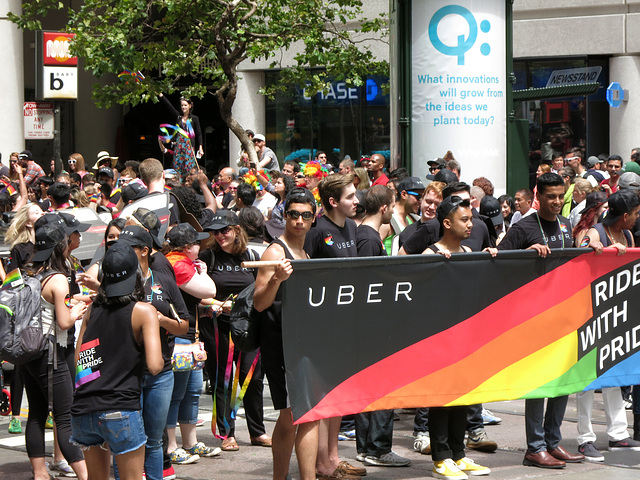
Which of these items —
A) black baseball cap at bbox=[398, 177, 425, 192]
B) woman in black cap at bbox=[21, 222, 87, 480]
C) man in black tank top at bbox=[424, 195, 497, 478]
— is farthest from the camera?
black baseball cap at bbox=[398, 177, 425, 192]

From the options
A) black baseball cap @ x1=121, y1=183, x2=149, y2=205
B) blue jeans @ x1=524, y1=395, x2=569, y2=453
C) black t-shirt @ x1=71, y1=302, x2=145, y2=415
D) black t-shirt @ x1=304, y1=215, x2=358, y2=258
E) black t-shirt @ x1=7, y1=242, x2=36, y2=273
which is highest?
black baseball cap @ x1=121, y1=183, x2=149, y2=205

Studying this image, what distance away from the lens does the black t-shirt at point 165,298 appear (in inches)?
253

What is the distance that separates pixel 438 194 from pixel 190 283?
2.28 metres

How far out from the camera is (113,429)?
215 inches

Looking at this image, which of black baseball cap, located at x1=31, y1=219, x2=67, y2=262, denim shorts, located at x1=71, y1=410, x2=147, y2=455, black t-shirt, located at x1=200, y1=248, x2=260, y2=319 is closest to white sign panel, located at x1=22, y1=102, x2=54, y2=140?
black t-shirt, located at x1=200, y1=248, x2=260, y2=319

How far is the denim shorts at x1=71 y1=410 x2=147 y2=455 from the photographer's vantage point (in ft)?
17.9

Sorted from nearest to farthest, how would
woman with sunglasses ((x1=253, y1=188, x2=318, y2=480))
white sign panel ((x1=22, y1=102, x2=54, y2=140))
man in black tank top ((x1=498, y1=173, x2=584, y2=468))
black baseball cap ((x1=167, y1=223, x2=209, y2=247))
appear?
woman with sunglasses ((x1=253, y1=188, x2=318, y2=480)), man in black tank top ((x1=498, y1=173, x2=584, y2=468)), black baseball cap ((x1=167, y1=223, x2=209, y2=247)), white sign panel ((x1=22, y1=102, x2=54, y2=140))

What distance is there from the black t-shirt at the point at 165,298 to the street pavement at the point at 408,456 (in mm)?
1309

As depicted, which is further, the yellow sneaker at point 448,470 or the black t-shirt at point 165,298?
the yellow sneaker at point 448,470

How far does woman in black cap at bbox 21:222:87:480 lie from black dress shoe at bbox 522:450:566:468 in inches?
123

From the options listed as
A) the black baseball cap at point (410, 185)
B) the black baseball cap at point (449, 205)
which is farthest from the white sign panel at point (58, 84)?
the black baseball cap at point (449, 205)

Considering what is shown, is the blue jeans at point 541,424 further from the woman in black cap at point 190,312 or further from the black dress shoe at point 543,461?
the woman in black cap at point 190,312

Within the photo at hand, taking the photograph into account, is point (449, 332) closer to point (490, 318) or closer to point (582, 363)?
point (490, 318)

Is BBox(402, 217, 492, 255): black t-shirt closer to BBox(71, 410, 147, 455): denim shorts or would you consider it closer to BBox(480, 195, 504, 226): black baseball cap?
BBox(480, 195, 504, 226): black baseball cap
